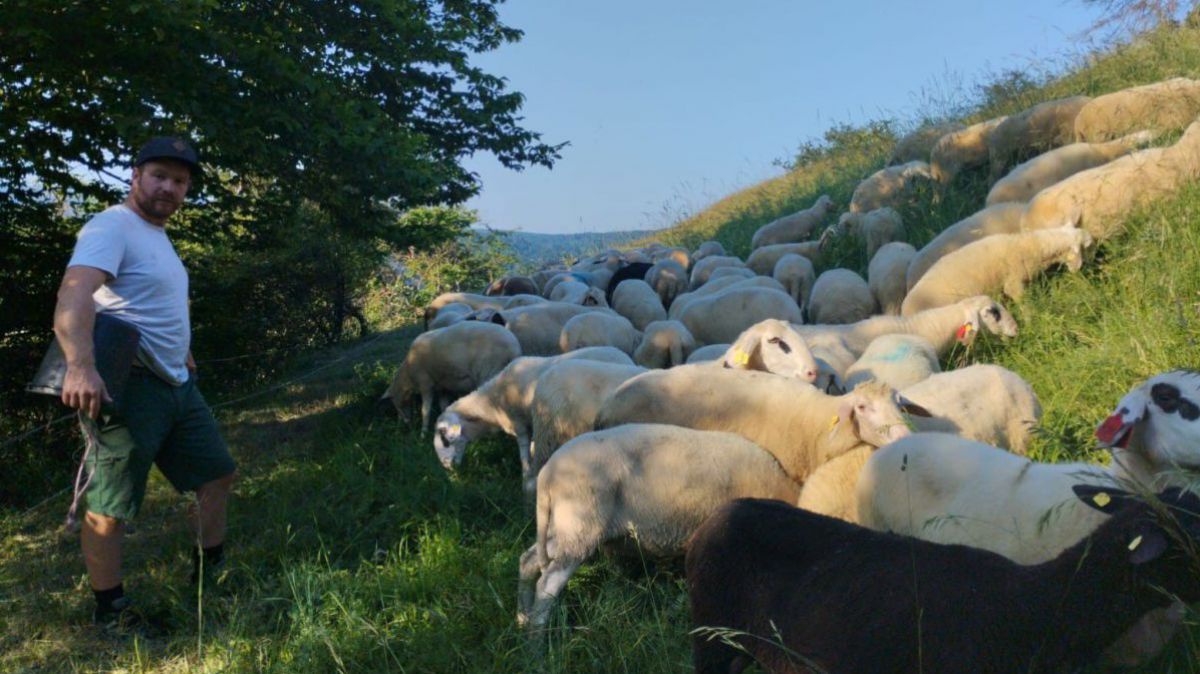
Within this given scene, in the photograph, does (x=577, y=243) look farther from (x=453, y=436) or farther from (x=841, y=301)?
(x=453, y=436)

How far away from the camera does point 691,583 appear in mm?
2947

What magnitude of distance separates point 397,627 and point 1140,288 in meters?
4.99

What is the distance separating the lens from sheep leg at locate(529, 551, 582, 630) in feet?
12.6

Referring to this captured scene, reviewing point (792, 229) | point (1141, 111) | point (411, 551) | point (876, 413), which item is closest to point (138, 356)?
point (411, 551)

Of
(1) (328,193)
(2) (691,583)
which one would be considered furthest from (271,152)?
(2) (691,583)

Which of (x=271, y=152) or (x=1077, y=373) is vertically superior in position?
(x=271, y=152)

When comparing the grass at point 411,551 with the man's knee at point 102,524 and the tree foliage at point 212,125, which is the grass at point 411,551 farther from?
the tree foliage at point 212,125

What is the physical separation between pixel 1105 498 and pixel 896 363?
357 cm

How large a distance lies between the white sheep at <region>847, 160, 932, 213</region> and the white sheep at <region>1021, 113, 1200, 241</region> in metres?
4.07

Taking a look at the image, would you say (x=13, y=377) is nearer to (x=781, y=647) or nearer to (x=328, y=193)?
(x=328, y=193)

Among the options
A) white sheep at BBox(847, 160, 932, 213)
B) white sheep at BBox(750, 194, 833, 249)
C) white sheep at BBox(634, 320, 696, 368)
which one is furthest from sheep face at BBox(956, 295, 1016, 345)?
white sheep at BBox(750, 194, 833, 249)

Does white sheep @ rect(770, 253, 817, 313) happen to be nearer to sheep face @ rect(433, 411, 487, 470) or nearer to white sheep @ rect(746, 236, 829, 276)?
white sheep @ rect(746, 236, 829, 276)

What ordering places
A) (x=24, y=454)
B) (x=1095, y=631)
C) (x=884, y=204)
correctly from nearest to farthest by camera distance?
(x=1095, y=631) → (x=24, y=454) → (x=884, y=204)

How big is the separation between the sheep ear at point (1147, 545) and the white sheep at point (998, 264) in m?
5.10
